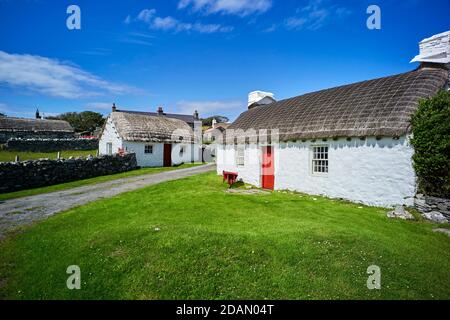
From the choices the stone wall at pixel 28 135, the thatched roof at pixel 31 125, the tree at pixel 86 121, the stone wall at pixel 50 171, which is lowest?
the stone wall at pixel 50 171

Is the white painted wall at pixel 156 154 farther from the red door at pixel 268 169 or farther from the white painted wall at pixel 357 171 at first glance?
the white painted wall at pixel 357 171

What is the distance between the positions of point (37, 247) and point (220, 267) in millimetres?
5279

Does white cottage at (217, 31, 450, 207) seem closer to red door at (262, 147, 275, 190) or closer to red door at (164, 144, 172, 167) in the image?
red door at (262, 147, 275, 190)

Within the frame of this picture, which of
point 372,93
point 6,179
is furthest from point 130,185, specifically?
point 372,93

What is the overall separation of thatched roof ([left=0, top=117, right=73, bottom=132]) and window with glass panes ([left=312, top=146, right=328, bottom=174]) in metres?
48.8

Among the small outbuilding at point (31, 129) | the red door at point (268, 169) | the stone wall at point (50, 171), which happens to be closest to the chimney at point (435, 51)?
the red door at point (268, 169)

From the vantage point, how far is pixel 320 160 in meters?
13.8

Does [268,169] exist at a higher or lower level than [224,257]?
higher

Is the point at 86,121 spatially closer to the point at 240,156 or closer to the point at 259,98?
the point at 259,98

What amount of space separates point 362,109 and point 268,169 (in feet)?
→ 21.5

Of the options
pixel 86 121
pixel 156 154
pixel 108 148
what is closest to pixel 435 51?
pixel 156 154

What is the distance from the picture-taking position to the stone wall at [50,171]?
50.3 ft

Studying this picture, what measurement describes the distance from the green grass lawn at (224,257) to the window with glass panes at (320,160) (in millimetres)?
4483
